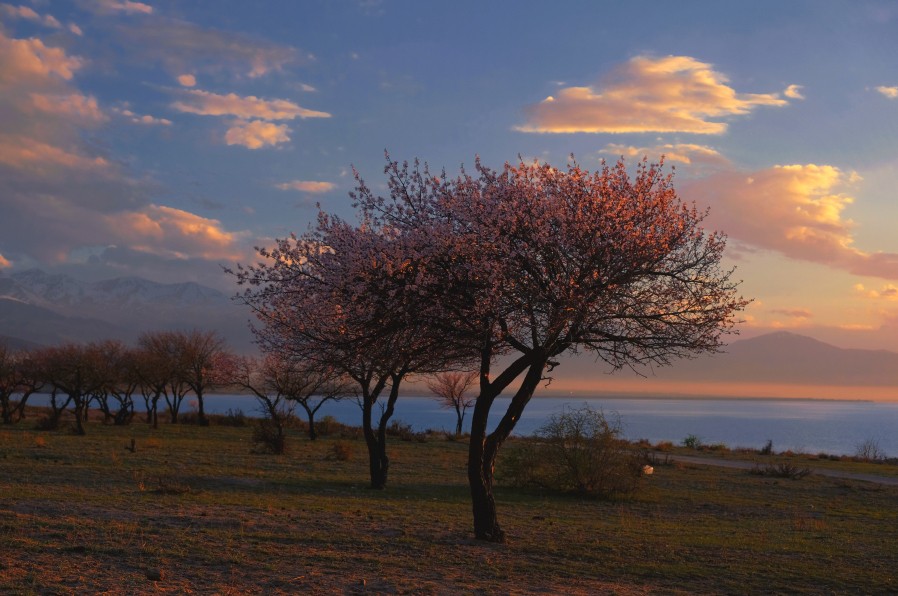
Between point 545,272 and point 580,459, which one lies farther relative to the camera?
point 580,459

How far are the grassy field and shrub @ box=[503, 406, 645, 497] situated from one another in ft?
3.53

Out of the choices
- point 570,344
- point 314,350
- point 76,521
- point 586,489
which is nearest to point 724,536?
point 570,344

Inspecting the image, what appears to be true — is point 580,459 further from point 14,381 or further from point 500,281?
point 14,381

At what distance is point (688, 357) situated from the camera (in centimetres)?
1516

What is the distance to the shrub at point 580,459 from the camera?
1032 inches

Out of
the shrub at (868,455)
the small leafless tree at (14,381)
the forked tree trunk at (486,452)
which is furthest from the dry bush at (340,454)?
the shrub at (868,455)

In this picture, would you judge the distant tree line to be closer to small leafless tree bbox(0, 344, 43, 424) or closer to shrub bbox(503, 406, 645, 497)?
small leafless tree bbox(0, 344, 43, 424)

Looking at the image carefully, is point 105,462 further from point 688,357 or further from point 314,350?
point 688,357

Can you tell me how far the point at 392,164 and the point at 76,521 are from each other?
905cm

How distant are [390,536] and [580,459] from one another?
42.3ft

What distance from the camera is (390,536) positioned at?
14844mm

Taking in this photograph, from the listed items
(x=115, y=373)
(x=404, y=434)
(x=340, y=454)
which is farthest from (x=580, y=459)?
(x=115, y=373)

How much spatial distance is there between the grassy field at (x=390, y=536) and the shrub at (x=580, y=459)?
3.53 ft

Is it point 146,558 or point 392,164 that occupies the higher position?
point 392,164
